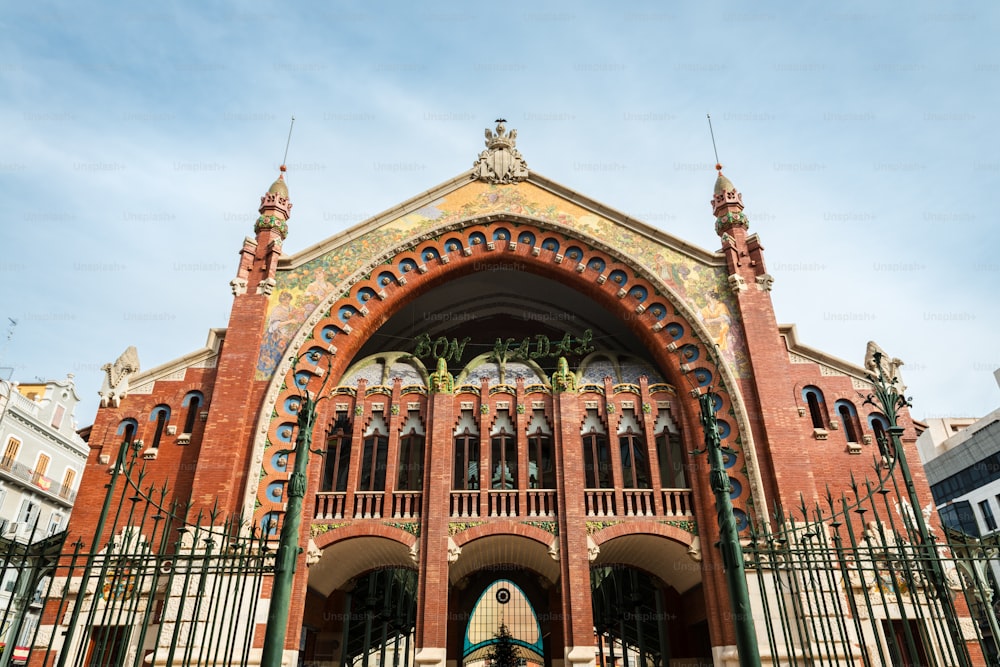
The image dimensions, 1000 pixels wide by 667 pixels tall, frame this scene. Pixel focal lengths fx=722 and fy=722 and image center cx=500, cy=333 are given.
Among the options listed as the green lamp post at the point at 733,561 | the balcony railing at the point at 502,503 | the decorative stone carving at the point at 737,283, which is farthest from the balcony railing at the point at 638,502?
the green lamp post at the point at 733,561

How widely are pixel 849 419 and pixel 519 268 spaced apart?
35.8 ft

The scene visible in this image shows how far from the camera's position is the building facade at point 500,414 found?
62.8ft

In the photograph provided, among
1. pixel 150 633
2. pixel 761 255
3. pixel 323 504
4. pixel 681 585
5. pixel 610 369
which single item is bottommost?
pixel 150 633

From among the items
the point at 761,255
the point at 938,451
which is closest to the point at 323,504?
the point at 761,255

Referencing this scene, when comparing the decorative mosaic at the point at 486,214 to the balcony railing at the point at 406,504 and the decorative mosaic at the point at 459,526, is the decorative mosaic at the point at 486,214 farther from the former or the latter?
the decorative mosaic at the point at 459,526

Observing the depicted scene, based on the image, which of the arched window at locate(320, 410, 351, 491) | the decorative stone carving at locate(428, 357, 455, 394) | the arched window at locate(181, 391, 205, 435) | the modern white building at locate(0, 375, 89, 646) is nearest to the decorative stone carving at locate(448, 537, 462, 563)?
the arched window at locate(320, 410, 351, 491)

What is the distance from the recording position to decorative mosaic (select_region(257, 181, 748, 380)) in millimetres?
21594

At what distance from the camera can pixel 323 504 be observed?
19875mm


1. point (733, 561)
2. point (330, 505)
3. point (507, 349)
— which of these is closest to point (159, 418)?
point (330, 505)

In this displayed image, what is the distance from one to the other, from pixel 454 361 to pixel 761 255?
1041 centimetres

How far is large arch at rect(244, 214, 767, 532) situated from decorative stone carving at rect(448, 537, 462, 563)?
499cm

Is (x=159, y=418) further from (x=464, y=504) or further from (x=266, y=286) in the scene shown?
(x=464, y=504)

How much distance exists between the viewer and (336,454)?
2083 centimetres

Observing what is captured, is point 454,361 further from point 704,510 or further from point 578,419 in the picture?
point 704,510
